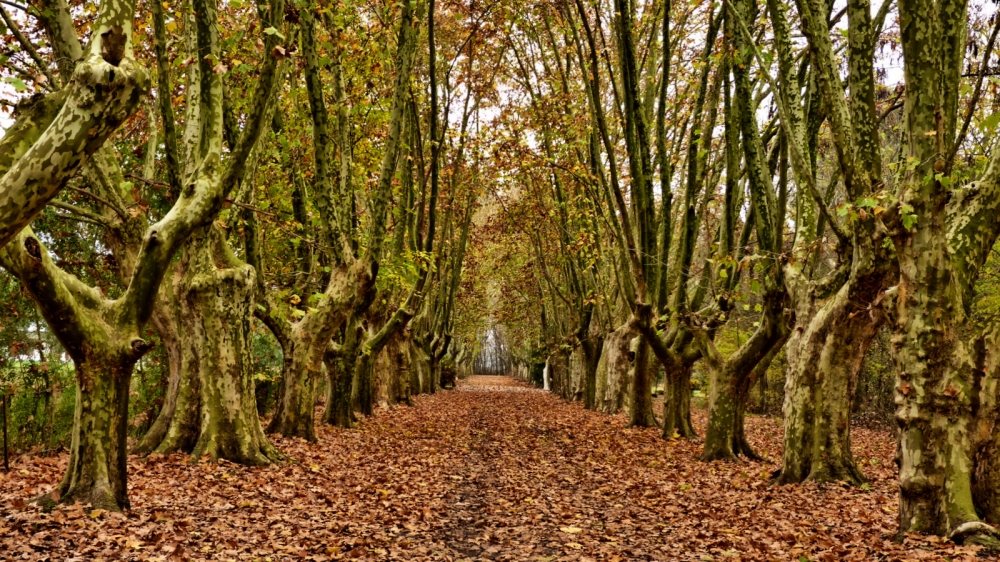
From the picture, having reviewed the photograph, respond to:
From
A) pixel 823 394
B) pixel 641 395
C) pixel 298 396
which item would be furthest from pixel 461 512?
pixel 641 395

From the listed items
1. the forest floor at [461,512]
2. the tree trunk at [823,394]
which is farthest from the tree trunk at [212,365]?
the tree trunk at [823,394]

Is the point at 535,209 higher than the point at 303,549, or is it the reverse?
the point at 535,209

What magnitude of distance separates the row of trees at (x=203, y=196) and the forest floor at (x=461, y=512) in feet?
2.83

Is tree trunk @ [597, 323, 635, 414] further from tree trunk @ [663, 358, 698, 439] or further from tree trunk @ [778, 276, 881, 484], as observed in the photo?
tree trunk @ [778, 276, 881, 484]

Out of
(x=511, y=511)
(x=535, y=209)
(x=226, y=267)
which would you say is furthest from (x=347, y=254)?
(x=535, y=209)

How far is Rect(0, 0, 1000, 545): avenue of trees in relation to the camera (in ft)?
19.0

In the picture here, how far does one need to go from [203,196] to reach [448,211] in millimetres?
14833

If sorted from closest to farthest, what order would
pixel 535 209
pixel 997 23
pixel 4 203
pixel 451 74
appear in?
pixel 4 203 < pixel 997 23 < pixel 451 74 < pixel 535 209

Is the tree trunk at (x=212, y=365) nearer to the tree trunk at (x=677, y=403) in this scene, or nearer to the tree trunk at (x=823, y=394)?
the tree trunk at (x=823, y=394)

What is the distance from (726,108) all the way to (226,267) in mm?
9246

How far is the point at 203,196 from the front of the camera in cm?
688

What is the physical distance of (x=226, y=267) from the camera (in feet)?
34.6

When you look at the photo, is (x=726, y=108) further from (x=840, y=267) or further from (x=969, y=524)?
(x=969, y=524)

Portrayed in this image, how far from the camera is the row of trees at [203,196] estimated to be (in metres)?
4.93
